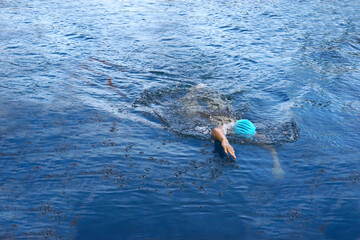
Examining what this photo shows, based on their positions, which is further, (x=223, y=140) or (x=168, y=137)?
(x=168, y=137)

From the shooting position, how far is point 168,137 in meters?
5.79

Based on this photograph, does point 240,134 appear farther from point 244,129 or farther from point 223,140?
point 223,140

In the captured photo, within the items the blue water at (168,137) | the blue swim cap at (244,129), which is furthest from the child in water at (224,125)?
the blue water at (168,137)

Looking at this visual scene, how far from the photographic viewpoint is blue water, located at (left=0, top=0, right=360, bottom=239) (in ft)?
13.4

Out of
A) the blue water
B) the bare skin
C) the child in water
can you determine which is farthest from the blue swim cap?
the bare skin

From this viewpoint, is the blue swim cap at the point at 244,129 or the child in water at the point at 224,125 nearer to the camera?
the child in water at the point at 224,125

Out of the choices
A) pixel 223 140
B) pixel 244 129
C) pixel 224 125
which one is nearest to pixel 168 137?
pixel 224 125

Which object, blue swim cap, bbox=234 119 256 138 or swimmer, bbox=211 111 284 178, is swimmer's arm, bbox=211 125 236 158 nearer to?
swimmer, bbox=211 111 284 178

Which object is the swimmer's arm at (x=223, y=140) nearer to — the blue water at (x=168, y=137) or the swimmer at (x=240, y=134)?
the swimmer at (x=240, y=134)

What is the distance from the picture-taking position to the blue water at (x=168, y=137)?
13.4 feet

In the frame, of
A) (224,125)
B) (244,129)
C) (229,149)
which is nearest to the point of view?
(229,149)

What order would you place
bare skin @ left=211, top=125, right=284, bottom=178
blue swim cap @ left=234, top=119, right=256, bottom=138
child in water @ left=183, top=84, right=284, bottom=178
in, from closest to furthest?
bare skin @ left=211, top=125, right=284, bottom=178
child in water @ left=183, top=84, right=284, bottom=178
blue swim cap @ left=234, top=119, right=256, bottom=138

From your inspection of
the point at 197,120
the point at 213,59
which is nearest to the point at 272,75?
the point at 213,59

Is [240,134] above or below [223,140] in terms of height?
below
